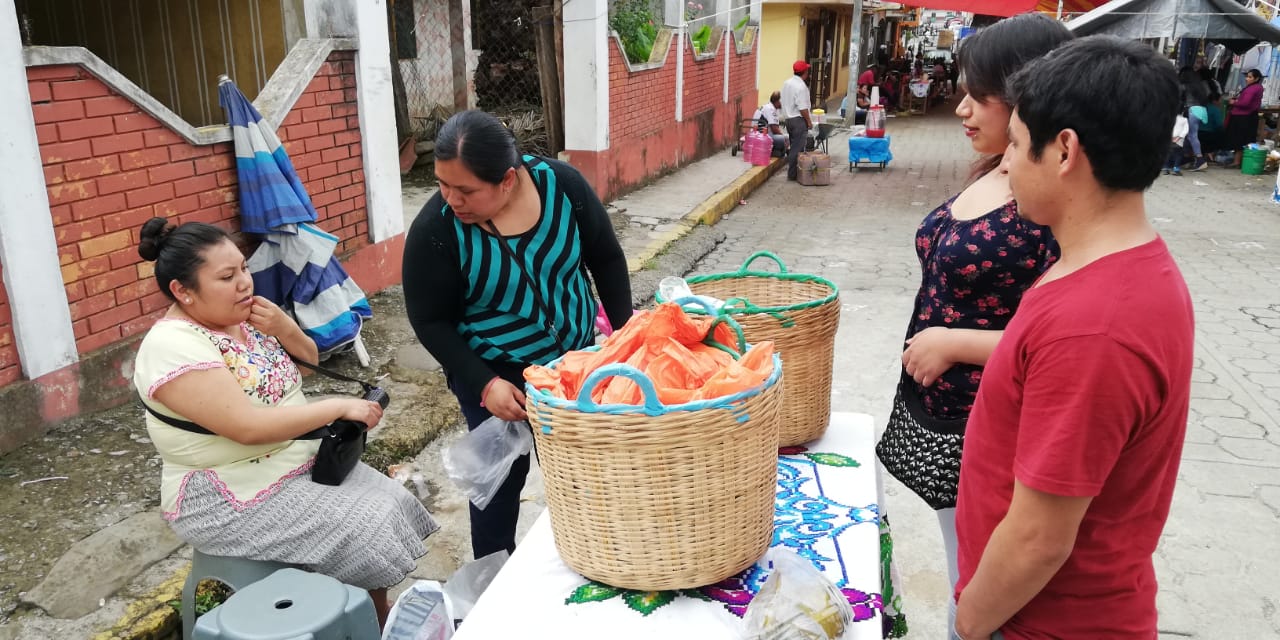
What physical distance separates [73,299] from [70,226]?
31cm

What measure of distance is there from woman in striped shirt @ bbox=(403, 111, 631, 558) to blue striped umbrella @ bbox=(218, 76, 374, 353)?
2089 mm

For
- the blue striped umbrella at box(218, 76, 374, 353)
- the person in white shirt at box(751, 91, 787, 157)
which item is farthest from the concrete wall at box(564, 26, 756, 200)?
the blue striped umbrella at box(218, 76, 374, 353)

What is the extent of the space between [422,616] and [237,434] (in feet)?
2.24

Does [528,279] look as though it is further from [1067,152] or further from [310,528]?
[1067,152]

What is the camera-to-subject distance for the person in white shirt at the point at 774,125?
13.3 metres

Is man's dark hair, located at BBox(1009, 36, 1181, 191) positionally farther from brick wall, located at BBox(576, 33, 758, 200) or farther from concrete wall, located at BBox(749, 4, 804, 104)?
concrete wall, located at BBox(749, 4, 804, 104)

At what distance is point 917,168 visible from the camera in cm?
1406

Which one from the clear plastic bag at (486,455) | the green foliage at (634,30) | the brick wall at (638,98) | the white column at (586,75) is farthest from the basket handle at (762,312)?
the green foliage at (634,30)

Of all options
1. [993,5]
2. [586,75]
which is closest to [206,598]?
[586,75]

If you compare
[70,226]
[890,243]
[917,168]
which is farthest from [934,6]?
[70,226]

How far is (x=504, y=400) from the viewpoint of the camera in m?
2.37

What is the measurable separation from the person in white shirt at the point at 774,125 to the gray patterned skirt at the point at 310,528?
11435mm

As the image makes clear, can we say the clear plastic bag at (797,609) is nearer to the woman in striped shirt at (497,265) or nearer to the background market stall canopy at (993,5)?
the woman in striped shirt at (497,265)

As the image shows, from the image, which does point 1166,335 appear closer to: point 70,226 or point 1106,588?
point 1106,588
